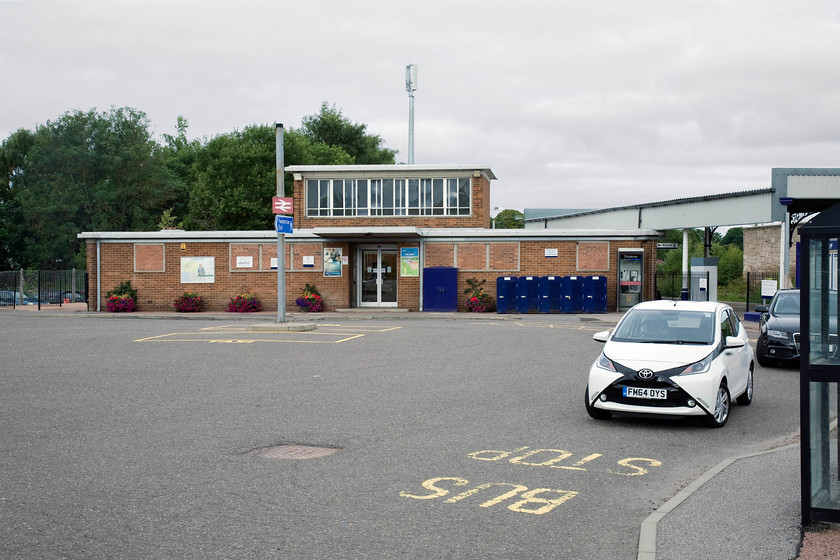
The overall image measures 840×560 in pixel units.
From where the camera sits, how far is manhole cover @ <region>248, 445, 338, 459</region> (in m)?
8.01

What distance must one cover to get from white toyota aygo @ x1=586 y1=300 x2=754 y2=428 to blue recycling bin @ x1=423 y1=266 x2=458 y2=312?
21.1m

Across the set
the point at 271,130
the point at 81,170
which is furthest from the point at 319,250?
the point at 81,170

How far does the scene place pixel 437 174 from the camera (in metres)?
35.5

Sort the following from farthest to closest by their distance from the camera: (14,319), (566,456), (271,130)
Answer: (271,130), (14,319), (566,456)

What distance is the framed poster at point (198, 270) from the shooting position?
1323 inches

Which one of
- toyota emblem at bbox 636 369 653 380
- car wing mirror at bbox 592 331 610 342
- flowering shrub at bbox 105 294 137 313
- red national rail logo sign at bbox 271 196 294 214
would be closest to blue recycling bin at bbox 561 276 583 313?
red national rail logo sign at bbox 271 196 294 214

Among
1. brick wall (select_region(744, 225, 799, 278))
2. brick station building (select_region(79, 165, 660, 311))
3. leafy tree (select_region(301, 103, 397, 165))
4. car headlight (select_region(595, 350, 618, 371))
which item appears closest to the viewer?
car headlight (select_region(595, 350, 618, 371))

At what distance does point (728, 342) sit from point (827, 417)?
4637 mm

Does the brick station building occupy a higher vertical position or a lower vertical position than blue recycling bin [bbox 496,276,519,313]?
higher

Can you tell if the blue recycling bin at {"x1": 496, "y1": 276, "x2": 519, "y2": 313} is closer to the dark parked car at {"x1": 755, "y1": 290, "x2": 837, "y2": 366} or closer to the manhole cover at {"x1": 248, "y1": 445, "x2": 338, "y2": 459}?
the dark parked car at {"x1": 755, "y1": 290, "x2": 837, "y2": 366}

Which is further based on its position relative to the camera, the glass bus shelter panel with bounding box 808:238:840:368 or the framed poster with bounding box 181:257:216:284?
the framed poster with bounding box 181:257:216:284

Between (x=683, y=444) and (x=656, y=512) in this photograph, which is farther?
(x=683, y=444)

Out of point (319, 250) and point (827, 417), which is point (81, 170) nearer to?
point (319, 250)

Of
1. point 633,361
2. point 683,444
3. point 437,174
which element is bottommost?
point 683,444
